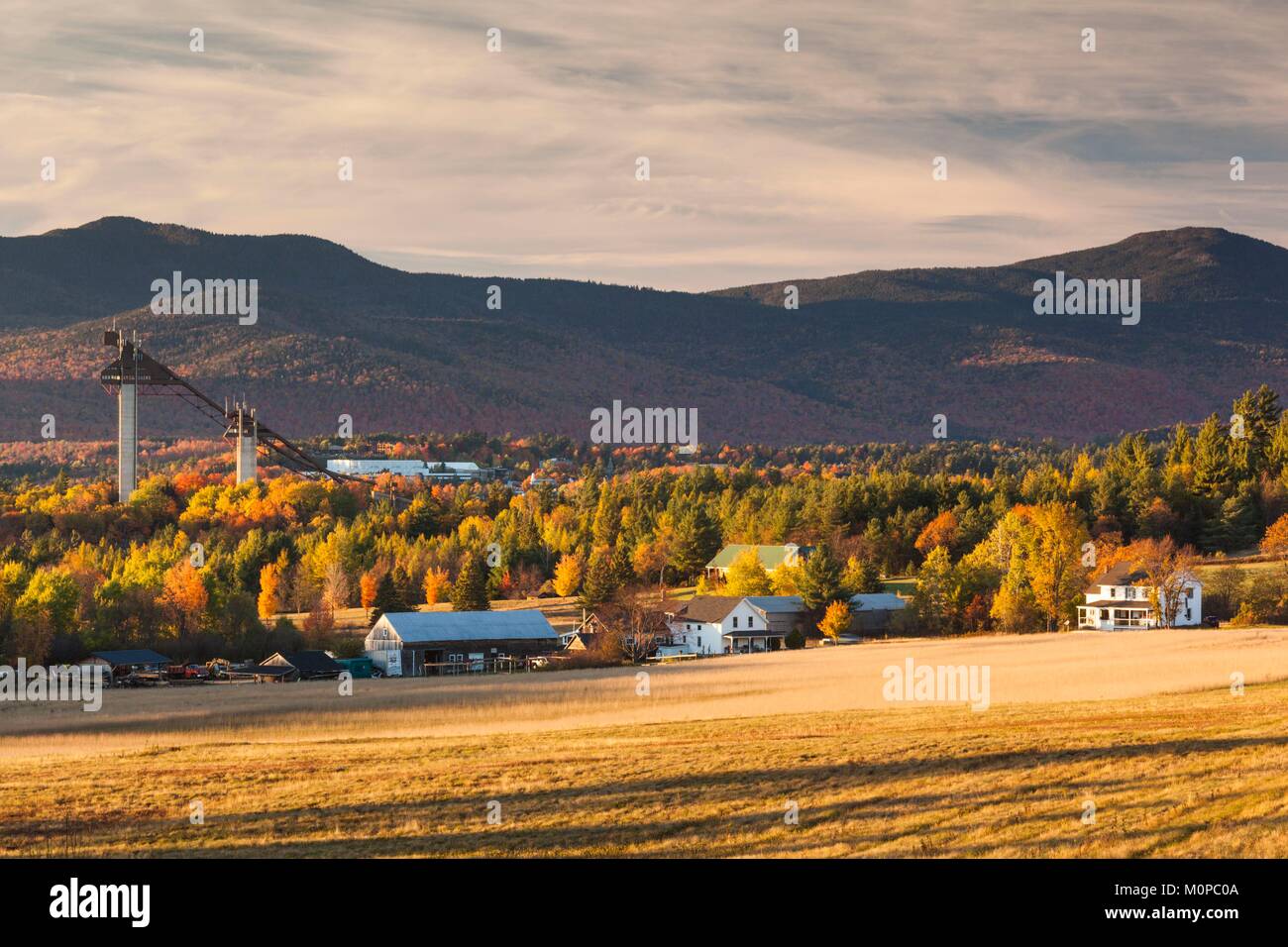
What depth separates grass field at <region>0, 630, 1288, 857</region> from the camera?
78.0 feet

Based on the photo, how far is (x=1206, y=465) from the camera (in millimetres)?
122188

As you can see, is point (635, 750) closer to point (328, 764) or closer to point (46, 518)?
point (328, 764)

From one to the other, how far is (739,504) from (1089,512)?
32.9m

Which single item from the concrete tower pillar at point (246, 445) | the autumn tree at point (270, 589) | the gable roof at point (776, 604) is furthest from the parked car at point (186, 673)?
the concrete tower pillar at point (246, 445)

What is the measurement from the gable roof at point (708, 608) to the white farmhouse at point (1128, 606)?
21.3 m

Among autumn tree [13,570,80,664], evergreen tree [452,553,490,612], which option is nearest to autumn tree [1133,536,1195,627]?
evergreen tree [452,553,490,612]

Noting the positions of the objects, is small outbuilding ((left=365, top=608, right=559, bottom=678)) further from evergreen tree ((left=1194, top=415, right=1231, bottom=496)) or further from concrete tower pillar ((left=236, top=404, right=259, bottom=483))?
concrete tower pillar ((left=236, top=404, right=259, bottom=483))

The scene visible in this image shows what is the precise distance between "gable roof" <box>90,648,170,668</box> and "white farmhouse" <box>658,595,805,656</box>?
29308 mm

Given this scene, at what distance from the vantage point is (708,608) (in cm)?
9731

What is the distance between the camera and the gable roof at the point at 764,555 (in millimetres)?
116856

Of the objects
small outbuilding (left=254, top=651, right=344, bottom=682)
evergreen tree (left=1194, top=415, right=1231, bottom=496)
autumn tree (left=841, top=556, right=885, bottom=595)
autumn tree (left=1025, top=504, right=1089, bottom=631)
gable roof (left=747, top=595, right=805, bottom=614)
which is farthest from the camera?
Result: evergreen tree (left=1194, top=415, right=1231, bottom=496)

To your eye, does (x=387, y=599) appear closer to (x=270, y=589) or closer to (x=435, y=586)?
(x=435, y=586)

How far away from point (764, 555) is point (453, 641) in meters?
38.0
